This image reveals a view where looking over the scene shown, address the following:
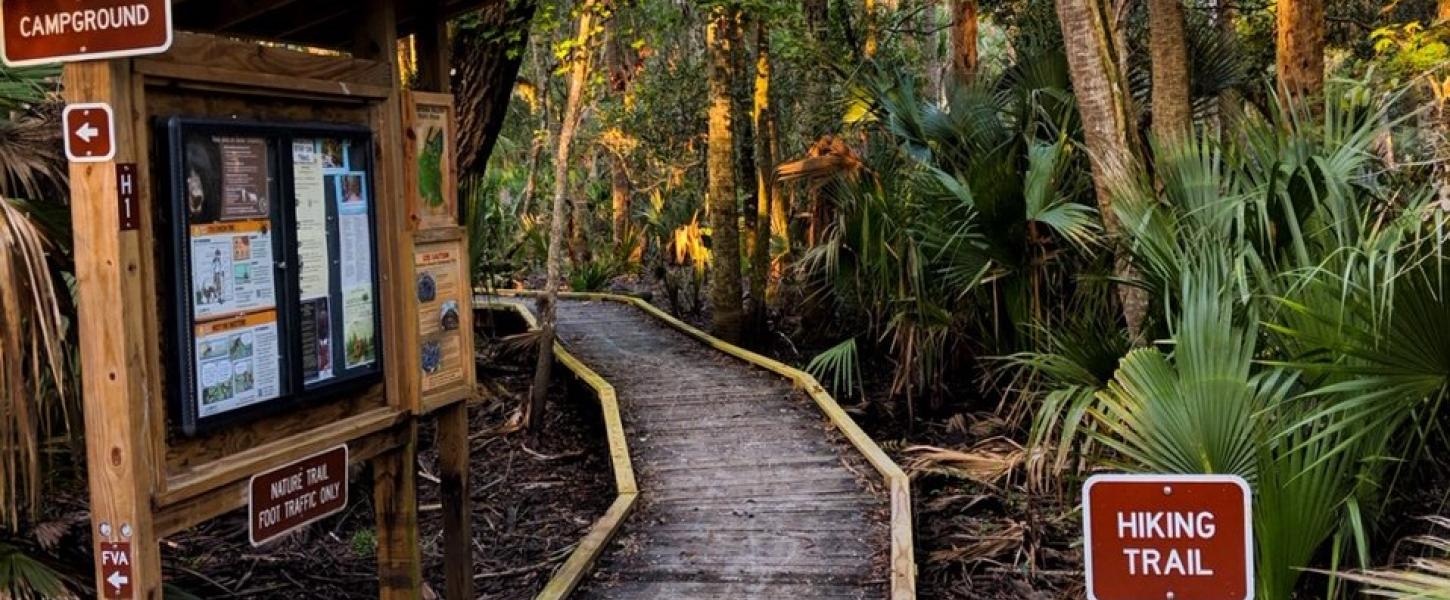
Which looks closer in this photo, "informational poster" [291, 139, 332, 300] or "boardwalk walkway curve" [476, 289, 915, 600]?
"informational poster" [291, 139, 332, 300]

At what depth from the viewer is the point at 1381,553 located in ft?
13.5

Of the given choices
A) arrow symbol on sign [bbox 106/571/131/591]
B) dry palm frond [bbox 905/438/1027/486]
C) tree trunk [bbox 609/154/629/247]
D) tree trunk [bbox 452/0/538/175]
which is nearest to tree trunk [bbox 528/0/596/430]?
tree trunk [bbox 452/0/538/175]

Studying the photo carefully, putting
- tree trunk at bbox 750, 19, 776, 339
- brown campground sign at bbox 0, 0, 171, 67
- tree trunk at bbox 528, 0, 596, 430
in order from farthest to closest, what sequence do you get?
1. tree trunk at bbox 750, 19, 776, 339
2. tree trunk at bbox 528, 0, 596, 430
3. brown campground sign at bbox 0, 0, 171, 67

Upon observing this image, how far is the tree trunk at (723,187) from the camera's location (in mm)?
11945

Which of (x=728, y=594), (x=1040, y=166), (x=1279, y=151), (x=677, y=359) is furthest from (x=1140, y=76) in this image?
(x=728, y=594)

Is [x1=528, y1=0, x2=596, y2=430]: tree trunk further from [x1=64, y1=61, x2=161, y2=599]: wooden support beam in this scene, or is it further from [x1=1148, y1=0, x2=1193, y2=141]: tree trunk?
[x1=64, y1=61, x2=161, y2=599]: wooden support beam

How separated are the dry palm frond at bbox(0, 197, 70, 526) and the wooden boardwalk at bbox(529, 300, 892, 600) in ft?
9.82

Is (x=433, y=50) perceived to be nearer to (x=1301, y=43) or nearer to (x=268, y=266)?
(x=268, y=266)

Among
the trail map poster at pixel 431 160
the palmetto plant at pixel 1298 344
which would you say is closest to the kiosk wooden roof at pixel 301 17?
the trail map poster at pixel 431 160

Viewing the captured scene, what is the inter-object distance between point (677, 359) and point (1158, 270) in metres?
7.32

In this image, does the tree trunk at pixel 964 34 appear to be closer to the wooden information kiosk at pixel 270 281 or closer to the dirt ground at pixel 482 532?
the dirt ground at pixel 482 532

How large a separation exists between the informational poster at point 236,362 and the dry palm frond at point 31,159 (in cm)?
101

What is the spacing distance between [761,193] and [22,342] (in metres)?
10.6

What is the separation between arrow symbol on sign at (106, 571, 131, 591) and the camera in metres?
3.24
